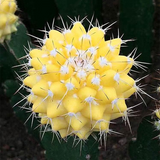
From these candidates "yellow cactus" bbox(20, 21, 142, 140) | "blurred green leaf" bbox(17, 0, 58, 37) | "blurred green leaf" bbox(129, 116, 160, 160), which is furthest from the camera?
"blurred green leaf" bbox(17, 0, 58, 37)

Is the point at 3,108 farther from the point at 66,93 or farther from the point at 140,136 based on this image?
the point at 66,93

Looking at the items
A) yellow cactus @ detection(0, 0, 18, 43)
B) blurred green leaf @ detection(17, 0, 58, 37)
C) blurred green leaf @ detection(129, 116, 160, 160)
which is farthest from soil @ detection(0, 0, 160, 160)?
yellow cactus @ detection(0, 0, 18, 43)

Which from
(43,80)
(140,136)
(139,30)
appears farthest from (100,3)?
(43,80)

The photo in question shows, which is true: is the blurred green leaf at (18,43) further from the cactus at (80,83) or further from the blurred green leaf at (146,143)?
the blurred green leaf at (146,143)

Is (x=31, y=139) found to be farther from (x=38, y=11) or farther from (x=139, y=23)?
(x=139, y=23)

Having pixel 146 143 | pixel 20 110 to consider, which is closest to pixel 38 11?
pixel 20 110

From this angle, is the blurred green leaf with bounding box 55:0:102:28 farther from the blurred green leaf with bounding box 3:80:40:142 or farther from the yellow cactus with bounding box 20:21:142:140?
the yellow cactus with bounding box 20:21:142:140

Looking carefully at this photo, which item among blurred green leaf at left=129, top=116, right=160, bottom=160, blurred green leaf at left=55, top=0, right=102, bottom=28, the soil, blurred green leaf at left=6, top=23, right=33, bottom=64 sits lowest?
the soil
